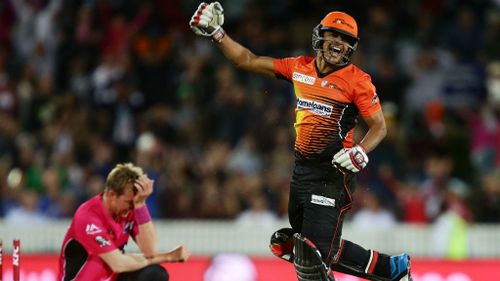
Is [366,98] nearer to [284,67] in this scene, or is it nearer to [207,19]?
[284,67]

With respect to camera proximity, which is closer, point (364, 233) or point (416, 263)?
point (416, 263)

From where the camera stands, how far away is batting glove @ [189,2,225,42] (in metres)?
8.29

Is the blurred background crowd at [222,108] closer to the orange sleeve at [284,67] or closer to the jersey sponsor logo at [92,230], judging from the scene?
the jersey sponsor logo at [92,230]

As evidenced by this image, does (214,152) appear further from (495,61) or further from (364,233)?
(495,61)

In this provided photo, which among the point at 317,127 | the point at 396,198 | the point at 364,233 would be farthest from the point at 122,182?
the point at 396,198

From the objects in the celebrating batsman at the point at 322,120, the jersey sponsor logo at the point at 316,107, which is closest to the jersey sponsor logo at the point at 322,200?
the celebrating batsman at the point at 322,120

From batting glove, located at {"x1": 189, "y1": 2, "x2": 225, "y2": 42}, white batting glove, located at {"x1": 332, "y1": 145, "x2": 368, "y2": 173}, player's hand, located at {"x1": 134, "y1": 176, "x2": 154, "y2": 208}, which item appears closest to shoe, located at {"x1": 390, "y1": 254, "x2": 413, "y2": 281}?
white batting glove, located at {"x1": 332, "y1": 145, "x2": 368, "y2": 173}

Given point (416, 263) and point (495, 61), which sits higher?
point (495, 61)

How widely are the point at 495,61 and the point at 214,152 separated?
12.6ft

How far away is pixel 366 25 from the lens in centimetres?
1587

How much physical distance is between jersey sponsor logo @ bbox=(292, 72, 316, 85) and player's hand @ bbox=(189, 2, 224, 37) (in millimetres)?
619

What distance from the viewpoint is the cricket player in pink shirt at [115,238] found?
348 inches

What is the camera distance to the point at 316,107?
27.7ft

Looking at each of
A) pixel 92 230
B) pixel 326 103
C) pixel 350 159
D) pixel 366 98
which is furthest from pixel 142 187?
pixel 366 98
